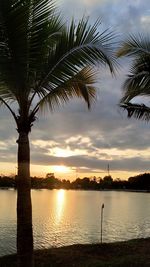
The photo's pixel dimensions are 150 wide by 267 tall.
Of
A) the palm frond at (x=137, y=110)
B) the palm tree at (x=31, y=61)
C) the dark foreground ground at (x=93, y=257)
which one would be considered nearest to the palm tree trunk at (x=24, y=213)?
the palm tree at (x=31, y=61)

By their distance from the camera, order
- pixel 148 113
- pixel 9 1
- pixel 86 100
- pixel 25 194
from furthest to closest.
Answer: pixel 148 113
pixel 86 100
pixel 25 194
pixel 9 1

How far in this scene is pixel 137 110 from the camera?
14523 mm

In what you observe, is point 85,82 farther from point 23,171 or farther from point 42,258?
point 42,258

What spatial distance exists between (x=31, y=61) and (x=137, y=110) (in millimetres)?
6387

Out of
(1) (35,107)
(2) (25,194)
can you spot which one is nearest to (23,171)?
(2) (25,194)

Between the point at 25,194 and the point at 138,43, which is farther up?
the point at 138,43

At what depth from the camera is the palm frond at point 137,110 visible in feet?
47.4

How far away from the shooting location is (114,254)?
13.4 metres

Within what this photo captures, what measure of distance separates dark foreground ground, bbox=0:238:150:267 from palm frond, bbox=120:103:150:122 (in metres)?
4.11

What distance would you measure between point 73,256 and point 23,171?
4518mm

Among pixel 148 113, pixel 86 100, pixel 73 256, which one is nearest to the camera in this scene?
pixel 86 100

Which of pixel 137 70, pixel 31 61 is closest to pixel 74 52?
pixel 31 61

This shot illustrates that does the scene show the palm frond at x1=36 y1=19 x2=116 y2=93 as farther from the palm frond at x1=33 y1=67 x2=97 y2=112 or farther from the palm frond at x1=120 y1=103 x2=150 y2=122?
the palm frond at x1=120 y1=103 x2=150 y2=122

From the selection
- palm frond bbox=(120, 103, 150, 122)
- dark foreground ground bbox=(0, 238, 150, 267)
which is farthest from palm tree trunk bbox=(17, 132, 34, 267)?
palm frond bbox=(120, 103, 150, 122)
